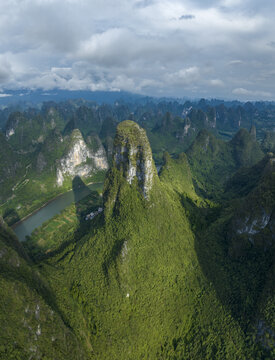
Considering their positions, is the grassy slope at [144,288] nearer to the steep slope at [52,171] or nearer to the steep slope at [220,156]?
the steep slope at [52,171]

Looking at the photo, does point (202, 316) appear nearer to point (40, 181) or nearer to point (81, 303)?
point (81, 303)

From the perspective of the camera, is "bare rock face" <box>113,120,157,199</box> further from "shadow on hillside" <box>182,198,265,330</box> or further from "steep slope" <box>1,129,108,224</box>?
"steep slope" <box>1,129,108,224</box>

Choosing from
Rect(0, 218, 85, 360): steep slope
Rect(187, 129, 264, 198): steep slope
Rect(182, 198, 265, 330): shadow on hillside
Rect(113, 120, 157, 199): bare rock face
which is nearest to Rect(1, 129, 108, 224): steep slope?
Rect(187, 129, 264, 198): steep slope

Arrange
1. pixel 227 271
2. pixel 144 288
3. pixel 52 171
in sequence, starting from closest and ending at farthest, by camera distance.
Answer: pixel 144 288 → pixel 227 271 → pixel 52 171

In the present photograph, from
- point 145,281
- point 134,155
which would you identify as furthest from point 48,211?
point 145,281

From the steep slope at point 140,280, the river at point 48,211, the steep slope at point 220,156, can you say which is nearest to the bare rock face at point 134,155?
the steep slope at point 140,280

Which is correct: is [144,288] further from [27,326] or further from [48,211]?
[48,211]
